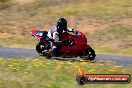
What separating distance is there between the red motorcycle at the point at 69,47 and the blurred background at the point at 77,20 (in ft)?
19.2

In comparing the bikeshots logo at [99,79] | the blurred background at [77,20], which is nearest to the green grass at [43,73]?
the bikeshots logo at [99,79]

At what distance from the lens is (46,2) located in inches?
1570

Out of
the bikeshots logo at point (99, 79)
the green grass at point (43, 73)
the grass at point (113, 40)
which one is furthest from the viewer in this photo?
the grass at point (113, 40)

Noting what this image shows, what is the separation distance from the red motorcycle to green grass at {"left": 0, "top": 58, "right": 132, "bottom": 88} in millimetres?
3058

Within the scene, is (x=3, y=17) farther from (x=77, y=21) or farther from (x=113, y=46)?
(x=113, y=46)

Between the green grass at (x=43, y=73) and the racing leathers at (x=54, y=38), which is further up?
the racing leathers at (x=54, y=38)

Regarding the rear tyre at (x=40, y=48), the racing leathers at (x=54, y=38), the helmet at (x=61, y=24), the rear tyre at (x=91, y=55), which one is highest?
the helmet at (x=61, y=24)

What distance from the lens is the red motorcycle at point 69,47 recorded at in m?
19.9

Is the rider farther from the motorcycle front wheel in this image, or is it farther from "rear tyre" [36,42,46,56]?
"rear tyre" [36,42,46,56]

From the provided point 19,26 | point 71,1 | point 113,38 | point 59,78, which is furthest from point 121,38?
point 59,78

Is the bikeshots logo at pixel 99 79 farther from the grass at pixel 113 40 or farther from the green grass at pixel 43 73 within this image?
the grass at pixel 113 40

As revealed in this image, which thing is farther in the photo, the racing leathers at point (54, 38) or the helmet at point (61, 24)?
the racing leathers at point (54, 38)

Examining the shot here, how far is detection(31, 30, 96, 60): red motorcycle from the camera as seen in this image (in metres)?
19.9

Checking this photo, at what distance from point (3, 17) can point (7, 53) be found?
1545 cm
